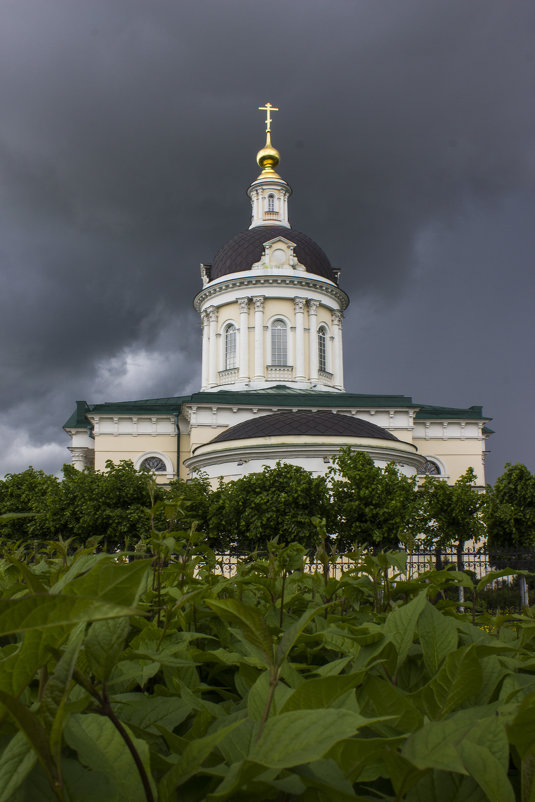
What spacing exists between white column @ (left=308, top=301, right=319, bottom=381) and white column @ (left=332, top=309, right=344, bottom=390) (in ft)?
4.71

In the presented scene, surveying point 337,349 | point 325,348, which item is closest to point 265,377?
point 325,348

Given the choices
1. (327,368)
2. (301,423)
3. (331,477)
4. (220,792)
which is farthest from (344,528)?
(220,792)

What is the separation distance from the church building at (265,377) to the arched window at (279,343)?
0.05m

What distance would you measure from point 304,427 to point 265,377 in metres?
10.1

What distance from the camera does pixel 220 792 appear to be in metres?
0.70

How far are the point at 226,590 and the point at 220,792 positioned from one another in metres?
1.43

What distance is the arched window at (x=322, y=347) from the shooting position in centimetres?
3575

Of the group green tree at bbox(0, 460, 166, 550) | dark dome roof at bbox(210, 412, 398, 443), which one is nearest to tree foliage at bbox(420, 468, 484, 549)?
dark dome roof at bbox(210, 412, 398, 443)

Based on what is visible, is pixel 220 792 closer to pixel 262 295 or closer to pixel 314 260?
pixel 262 295

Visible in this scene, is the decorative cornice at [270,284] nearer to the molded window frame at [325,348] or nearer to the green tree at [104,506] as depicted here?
the molded window frame at [325,348]

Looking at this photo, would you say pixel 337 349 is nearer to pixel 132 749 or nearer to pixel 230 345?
pixel 230 345

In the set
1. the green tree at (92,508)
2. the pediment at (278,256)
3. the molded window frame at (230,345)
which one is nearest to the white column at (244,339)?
the molded window frame at (230,345)

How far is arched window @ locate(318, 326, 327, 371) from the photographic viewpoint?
117 feet

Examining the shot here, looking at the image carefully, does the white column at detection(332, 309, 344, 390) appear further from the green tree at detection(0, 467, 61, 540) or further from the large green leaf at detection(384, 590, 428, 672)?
the large green leaf at detection(384, 590, 428, 672)
